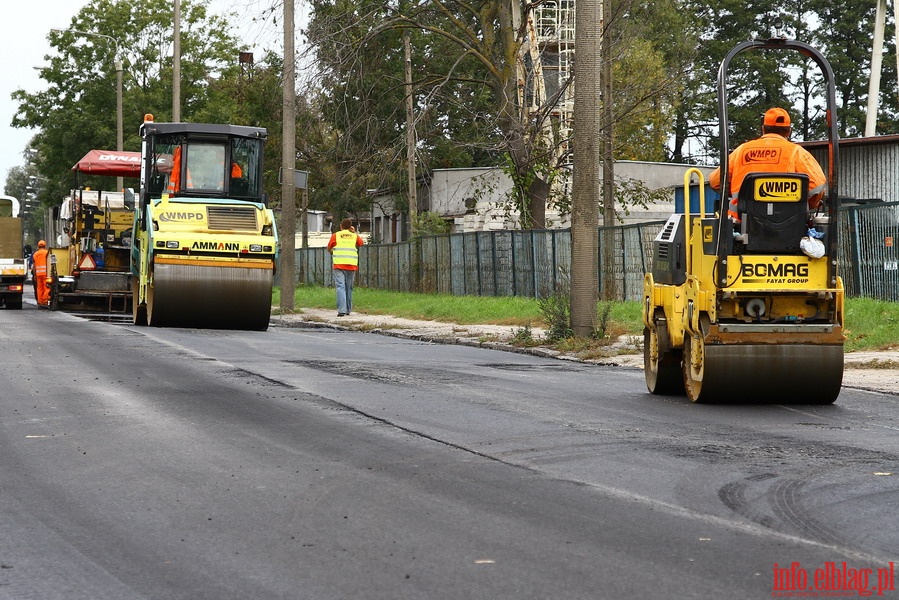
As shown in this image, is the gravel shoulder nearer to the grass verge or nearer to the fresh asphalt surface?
the grass verge

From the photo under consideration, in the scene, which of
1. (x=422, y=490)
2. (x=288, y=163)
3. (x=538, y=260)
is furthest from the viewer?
(x=538, y=260)

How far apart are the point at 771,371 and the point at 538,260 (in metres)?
20.2

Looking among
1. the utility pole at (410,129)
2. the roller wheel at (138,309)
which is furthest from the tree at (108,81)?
the roller wheel at (138,309)

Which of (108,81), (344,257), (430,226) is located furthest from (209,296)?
(108,81)

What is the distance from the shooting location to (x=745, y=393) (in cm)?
1109

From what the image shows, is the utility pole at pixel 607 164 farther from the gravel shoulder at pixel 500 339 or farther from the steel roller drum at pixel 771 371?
the steel roller drum at pixel 771 371

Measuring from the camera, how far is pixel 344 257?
2819cm

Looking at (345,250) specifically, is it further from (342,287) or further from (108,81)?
(108,81)

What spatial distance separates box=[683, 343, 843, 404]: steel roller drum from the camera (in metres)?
10.8

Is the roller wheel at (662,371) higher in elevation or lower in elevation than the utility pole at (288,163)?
lower

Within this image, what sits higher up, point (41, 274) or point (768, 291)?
point (41, 274)

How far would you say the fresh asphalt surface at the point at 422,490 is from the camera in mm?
5406

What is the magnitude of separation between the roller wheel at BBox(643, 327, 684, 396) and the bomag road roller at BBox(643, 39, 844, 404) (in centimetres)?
89

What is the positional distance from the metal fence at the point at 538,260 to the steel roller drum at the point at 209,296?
4738mm
